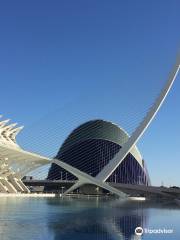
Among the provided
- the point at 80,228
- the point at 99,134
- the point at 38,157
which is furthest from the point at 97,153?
the point at 80,228

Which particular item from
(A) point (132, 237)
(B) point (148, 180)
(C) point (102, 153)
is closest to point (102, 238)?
(A) point (132, 237)

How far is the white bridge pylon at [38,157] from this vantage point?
2613 inches

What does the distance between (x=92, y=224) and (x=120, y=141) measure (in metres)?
79.8

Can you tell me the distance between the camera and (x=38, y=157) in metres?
76.8

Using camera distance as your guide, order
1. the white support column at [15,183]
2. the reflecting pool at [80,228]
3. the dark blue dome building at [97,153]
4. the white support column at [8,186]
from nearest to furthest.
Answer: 1. the reflecting pool at [80,228]
2. the white support column at [8,186]
3. the white support column at [15,183]
4. the dark blue dome building at [97,153]

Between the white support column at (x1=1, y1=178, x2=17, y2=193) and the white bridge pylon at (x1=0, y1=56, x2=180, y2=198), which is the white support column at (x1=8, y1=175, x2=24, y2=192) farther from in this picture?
the white support column at (x1=1, y1=178, x2=17, y2=193)

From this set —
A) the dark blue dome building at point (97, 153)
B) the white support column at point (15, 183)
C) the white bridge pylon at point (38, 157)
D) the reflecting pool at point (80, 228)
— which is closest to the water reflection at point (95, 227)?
the reflecting pool at point (80, 228)

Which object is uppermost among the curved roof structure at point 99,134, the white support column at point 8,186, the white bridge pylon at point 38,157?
the curved roof structure at point 99,134

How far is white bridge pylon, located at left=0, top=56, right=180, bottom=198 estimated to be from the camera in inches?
2613

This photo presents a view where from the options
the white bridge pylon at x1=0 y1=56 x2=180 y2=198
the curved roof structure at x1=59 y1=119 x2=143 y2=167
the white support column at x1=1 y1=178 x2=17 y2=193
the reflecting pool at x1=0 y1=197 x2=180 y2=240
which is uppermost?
the curved roof structure at x1=59 y1=119 x2=143 y2=167

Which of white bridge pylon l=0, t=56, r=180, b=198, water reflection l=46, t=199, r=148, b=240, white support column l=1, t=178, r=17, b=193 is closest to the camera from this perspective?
water reflection l=46, t=199, r=148, b=240

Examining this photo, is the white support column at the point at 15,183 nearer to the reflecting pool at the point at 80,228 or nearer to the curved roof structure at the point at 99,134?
the curved roof structure at the point at 99,134

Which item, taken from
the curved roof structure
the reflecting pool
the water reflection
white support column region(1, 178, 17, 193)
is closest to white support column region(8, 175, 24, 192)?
white support column region(1, 178, 17, 193)

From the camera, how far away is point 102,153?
106 metres
